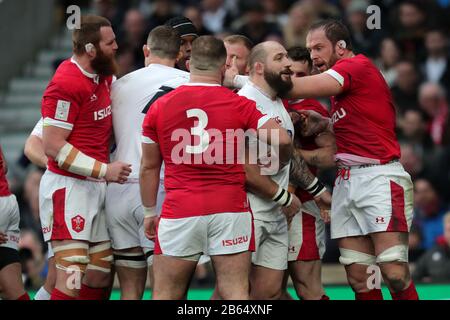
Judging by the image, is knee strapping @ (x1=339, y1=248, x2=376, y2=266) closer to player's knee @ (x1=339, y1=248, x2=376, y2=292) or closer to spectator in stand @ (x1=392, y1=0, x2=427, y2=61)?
player's knee @ (x1=339, y1=248, x2=376, y2=292)

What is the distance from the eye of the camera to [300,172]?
29.0 feet

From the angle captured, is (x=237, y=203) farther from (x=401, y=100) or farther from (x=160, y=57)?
(x=401, y=100)

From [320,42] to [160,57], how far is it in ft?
4.02

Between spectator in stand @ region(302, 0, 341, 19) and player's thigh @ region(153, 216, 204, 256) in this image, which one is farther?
spectator in stand @ region(302, 0, 341, 19)

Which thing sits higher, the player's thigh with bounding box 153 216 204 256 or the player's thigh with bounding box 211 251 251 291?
the player's thigh with bounding box 153 216 204 256

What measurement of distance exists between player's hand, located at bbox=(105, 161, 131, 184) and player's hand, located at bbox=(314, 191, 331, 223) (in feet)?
5.25

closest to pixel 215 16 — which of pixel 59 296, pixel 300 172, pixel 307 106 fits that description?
pixel 307 106

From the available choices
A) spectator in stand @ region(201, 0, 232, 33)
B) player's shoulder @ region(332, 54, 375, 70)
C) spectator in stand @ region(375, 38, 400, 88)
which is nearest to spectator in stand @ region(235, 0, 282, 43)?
spectator in stand @ region(201, 0, 232, 33)

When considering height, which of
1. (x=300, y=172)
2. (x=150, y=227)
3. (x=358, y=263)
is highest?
(x=300, y=172)

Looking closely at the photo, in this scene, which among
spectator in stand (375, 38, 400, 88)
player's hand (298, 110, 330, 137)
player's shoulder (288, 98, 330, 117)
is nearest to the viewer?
player's hand (298, 110, 330, 137)

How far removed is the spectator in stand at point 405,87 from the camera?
1388 centimetres

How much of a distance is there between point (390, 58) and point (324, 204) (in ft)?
18.1

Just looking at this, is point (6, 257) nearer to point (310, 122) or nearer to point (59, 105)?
point (59, 105)

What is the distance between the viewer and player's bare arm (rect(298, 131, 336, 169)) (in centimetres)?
892
